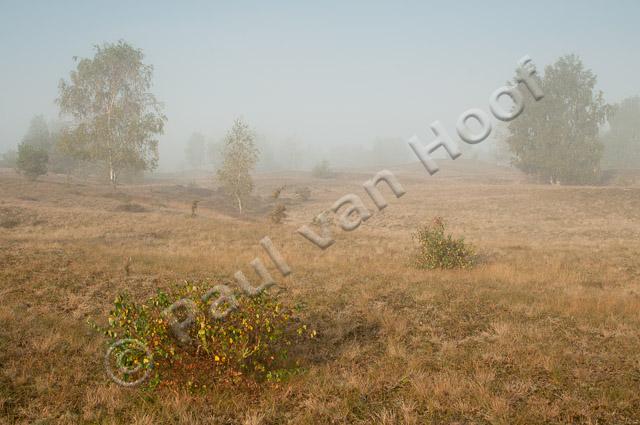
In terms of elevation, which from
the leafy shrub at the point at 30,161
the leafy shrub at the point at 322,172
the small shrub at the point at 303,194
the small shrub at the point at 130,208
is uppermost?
the leafy shrub at the point at 30,161

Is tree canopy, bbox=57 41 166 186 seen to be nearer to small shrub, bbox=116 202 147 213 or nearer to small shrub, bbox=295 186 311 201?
small shrub, bbox=116 202 147 213

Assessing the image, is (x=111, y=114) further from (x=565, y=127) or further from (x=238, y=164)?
(x=565, y=127)

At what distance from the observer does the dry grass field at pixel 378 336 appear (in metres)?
5.34

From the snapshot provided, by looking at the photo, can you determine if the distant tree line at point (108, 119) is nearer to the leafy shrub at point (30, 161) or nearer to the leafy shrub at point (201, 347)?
the leafy shrub at point (30, 161)

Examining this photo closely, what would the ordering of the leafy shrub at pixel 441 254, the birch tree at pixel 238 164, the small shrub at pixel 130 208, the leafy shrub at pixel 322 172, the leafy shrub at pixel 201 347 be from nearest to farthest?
the leafy shrub at pixel 201 347, the leafy shrub at pixel 441 254, the small shrub at pixel 130 208, the birch tree at pixel 238 164, the leafy shrub at pixel 322 172

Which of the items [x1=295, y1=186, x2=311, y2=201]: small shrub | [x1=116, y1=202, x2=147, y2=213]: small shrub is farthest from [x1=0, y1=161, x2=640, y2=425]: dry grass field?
[x1=295, y1=186, x2=311, y2=201]: small shrub

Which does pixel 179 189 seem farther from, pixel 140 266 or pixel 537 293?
pixel 537 293

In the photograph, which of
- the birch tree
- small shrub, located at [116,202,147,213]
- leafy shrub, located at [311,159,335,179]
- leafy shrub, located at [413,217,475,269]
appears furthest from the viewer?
leafy shrub, located at [311,159,335,179]

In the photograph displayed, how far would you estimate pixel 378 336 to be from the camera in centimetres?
797

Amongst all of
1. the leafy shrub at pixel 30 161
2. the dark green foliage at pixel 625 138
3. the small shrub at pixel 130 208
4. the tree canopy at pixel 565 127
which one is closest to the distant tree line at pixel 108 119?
the leafy shrub at pixel 30 161

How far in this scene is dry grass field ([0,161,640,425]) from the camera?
5.34m

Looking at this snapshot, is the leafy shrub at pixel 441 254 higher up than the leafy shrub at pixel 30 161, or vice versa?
the leafy shrub at pixel 30 161

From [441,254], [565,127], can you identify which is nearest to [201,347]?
[441,254]

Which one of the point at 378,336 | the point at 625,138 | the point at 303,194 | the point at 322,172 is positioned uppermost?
the point at 322,172
